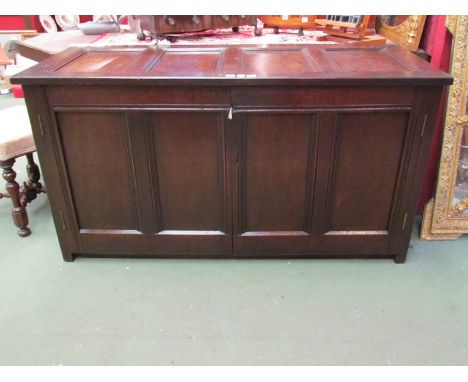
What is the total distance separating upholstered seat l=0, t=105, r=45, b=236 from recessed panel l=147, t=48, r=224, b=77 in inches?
34.6

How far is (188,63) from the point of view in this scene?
1.78 metres

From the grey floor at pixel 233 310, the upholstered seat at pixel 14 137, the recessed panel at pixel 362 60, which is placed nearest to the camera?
the grey floor at pixel 233 310

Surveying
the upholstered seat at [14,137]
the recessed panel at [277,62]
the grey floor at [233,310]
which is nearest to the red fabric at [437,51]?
the grey floor at [233,310]

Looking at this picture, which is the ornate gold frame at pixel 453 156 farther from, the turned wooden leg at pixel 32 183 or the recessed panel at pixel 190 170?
the turned wooden leg at pixel 32 183

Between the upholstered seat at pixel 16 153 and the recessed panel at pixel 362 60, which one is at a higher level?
the recessed panel at pixel 362 60

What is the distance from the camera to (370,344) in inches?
63.3

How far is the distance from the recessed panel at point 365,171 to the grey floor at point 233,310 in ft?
0.85

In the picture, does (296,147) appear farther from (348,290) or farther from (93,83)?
(93,83)

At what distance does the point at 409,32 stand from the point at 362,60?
20.6 inches

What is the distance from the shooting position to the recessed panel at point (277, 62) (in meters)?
1.65

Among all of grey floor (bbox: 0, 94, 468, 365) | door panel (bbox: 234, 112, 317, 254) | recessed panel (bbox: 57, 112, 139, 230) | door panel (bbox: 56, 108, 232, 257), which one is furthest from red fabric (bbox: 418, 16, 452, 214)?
recessed panel (bbox: 57, 112, 139, 230)

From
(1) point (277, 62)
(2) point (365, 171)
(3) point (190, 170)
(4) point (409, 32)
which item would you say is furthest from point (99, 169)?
(4) point (409, 32)

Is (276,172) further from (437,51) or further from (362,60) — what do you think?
(437,51)

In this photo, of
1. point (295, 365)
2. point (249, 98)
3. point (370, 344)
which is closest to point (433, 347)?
point (370, 344)
